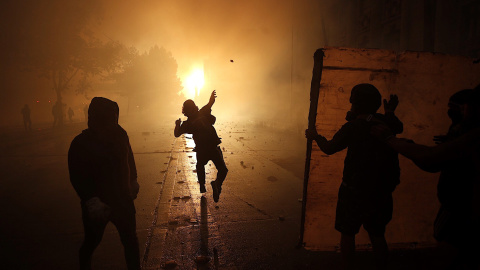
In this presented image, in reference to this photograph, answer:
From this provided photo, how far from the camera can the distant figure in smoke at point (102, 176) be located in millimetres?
2092

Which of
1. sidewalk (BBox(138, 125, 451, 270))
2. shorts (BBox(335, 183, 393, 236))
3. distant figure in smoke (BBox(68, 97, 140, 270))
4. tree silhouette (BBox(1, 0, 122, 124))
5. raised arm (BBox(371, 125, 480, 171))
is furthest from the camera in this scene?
tree silhouette (BBox(1, 0, 122, 124))

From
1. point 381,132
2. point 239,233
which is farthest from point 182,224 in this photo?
point 381,132

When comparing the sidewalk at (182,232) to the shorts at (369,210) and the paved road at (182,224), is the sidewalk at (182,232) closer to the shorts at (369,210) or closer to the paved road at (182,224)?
the paved road at (182,224)

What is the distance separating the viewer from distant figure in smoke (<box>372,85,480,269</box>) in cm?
150

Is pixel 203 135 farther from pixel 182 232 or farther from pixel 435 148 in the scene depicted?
pixel 435 148

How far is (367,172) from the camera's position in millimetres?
2201

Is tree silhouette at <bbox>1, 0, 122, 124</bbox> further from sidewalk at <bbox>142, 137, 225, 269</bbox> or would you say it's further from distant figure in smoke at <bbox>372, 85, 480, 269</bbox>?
distant figure in smoke at <bbox>372, 85, 480, 269</bbox>

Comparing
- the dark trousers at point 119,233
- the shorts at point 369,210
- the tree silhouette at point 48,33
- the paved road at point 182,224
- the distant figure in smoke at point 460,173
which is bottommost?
the paved road at point 182,224

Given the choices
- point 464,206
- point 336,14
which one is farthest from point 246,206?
point 336,14

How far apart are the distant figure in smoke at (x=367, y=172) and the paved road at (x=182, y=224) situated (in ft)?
1.60

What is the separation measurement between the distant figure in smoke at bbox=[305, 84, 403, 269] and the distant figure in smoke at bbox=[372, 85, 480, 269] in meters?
0.35

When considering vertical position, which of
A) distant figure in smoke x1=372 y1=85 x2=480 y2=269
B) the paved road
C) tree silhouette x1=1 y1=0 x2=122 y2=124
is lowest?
the paved road

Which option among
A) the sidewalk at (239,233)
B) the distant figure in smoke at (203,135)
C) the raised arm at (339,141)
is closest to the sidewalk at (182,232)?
the sidewalk at (239,233)

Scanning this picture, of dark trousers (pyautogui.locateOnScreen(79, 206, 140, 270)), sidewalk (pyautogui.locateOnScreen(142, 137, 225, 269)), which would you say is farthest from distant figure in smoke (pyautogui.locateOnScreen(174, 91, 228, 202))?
dark trousers (pyautogui.locateOnScreen(79, 206, 140, 270))
